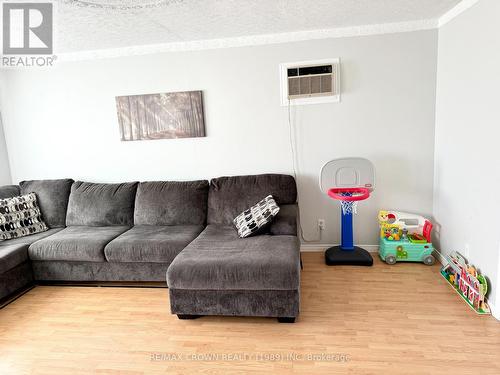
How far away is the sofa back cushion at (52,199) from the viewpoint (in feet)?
10.6

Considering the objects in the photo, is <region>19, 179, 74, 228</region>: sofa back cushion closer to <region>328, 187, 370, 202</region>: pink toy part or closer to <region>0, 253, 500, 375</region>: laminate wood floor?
<region>0, 253, 500, 375</region>: laminate wood floor

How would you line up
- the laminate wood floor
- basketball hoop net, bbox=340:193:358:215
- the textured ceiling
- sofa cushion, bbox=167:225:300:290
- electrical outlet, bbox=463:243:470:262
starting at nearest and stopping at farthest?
the laminate wood floor
sofa cushion, bbox=167:225:300:290
the textured ceiling
electrical outlet, bbox=463:243:470:262
basketball hoop net, bbox=340:193:358:215

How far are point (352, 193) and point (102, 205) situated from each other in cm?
255

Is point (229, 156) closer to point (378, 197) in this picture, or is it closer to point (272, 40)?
point (272, 40)

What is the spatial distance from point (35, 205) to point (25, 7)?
1.98 meters

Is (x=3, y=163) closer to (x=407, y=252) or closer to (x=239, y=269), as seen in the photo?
(x=239, y=269)

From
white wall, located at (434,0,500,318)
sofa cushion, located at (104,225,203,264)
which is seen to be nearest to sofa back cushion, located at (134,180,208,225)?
sofa cushion, located at (104,225,203,264)

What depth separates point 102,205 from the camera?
3.10 meters

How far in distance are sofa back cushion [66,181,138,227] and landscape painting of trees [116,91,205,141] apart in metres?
0.60

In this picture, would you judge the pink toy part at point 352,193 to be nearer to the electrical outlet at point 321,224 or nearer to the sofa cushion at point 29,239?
the electrical outlet at point 321,224

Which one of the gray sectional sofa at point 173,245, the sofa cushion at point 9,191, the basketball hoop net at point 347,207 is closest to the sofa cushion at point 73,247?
the gray sectional sofa at point 173,245

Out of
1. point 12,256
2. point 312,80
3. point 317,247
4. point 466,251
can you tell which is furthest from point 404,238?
point 12,256

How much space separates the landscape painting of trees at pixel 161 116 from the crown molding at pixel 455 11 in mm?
2324

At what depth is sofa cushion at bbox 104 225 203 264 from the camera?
2.51 m
